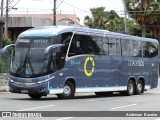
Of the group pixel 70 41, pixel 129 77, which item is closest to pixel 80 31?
pixel 70 41

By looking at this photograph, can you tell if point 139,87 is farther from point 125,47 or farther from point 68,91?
point 68,91

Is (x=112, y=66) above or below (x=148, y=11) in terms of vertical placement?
below

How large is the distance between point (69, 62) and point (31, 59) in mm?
1984

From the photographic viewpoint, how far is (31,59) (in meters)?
20.9

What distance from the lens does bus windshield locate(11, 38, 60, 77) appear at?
2077 cm

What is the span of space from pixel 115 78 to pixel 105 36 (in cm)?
258

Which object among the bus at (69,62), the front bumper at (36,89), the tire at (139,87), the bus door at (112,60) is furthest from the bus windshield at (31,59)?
the tire at (139,87)

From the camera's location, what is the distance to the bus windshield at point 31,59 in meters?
20.8

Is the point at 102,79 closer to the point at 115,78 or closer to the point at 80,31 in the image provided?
the point at 115,78

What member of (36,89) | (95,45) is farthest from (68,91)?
(95,45)

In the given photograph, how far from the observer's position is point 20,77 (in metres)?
21.1

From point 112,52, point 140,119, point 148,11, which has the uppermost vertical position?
point 148,11

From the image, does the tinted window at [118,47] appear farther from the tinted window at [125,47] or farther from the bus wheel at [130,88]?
the bus wheel at [130,88]

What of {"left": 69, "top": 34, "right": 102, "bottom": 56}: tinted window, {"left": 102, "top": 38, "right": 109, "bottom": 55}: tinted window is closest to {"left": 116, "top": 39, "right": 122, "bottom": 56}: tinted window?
{"left": 102, "top": 38, "right": 109, "bottom": 55}: tinted window
